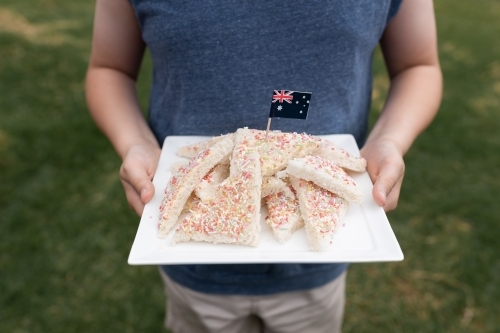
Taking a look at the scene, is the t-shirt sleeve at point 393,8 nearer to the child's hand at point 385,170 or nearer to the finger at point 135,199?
the child's hand at point 385,170

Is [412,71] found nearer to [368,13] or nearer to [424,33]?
[424,33]

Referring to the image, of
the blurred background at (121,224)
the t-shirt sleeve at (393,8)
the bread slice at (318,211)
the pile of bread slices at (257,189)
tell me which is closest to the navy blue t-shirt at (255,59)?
the t-shirt sleeve at (393,8)

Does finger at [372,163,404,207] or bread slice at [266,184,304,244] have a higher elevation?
finger at [372,163,404,207]

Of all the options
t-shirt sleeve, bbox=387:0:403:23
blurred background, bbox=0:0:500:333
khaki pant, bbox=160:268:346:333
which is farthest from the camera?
blurred background, bbox=0:0:500:333

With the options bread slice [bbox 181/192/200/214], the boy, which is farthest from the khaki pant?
bread slice [bbox 181/192/200/214]

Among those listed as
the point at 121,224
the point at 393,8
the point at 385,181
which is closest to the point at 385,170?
the point at 385,181

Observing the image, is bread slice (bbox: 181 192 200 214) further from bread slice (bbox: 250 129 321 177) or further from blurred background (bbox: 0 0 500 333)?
blurred background (bbox: 0 0 500 333)
